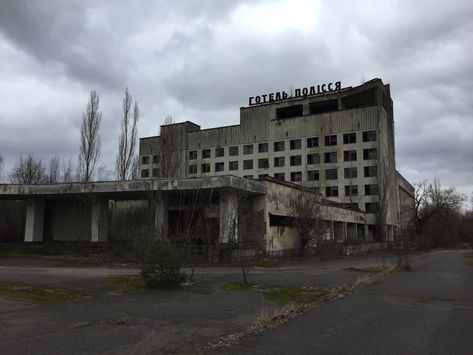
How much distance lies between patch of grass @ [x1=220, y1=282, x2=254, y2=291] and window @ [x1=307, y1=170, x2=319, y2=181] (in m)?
61.6

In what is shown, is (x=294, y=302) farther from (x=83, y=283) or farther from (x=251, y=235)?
(x=251, y=235)

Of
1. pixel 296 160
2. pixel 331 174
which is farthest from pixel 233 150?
pixel 331 174

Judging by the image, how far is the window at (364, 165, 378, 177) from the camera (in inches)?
2813

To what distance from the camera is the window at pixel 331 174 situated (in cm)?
7550

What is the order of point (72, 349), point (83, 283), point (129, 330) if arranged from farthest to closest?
point (83, 283) < point (129, 330) < point (72, 349)

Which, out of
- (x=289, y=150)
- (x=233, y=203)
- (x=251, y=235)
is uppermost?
(x=289, y=150)

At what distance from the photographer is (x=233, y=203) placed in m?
31.9

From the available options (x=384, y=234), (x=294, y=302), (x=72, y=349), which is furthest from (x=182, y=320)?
(x=384, y=234)

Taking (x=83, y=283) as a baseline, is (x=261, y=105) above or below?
above

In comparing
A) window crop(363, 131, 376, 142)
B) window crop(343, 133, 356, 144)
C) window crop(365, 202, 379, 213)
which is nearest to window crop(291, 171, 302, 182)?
window crop(343, 133, 356, 144)

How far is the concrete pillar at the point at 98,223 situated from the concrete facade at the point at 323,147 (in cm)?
3166

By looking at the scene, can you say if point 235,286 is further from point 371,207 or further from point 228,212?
point 371,207

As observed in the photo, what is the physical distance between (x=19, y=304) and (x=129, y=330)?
4191mm

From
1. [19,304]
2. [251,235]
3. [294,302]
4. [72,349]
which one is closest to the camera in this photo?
[72,349]
